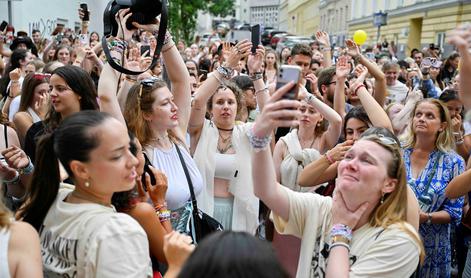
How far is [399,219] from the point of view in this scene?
7.90 feet

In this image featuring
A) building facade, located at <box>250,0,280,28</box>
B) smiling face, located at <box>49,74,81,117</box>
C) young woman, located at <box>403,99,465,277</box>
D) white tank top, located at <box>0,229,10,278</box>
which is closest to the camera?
white tank top, located at <box>0,229,10,278</box>

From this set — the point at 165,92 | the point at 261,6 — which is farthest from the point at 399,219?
the point at 261,6

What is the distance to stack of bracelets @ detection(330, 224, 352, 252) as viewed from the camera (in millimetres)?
2295

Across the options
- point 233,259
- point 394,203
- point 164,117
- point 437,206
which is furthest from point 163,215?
point 437,206

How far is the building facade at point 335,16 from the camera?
43725 mm

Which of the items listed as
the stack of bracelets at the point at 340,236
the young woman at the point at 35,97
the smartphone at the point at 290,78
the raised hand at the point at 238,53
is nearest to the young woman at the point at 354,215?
Result: the stack of bracelets at the point at 340,236

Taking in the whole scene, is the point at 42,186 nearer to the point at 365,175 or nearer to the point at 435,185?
the point at 365,175

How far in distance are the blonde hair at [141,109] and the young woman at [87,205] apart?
1.18 m

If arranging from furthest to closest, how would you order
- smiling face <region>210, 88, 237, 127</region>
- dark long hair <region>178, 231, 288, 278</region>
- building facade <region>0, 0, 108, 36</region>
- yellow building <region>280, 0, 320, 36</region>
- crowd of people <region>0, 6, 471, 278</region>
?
yellow building <region>280, 0, 320, 36</region> < building facade <region>0, 0, 108, 36</region> < smiling face <region>210, 88, 237, 127</region> < crowd of people <region>0, 6, 471, 278</region> < dark long hair <region>178, 231, 288, 278</region>

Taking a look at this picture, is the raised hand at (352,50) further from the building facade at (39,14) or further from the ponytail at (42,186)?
the building facade at (39,14)

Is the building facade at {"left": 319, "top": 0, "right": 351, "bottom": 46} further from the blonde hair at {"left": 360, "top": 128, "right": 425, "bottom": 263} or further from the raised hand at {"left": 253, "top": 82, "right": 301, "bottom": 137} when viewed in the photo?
the raised hand at {"left": 253, "top": 82, "right": 301, "bottom": 137}

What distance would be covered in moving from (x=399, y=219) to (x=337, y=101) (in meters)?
2.47

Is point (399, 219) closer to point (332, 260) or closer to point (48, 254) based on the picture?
point (332, 260)

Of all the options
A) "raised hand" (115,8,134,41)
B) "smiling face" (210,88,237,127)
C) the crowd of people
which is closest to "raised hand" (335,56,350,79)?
the crowd of people
